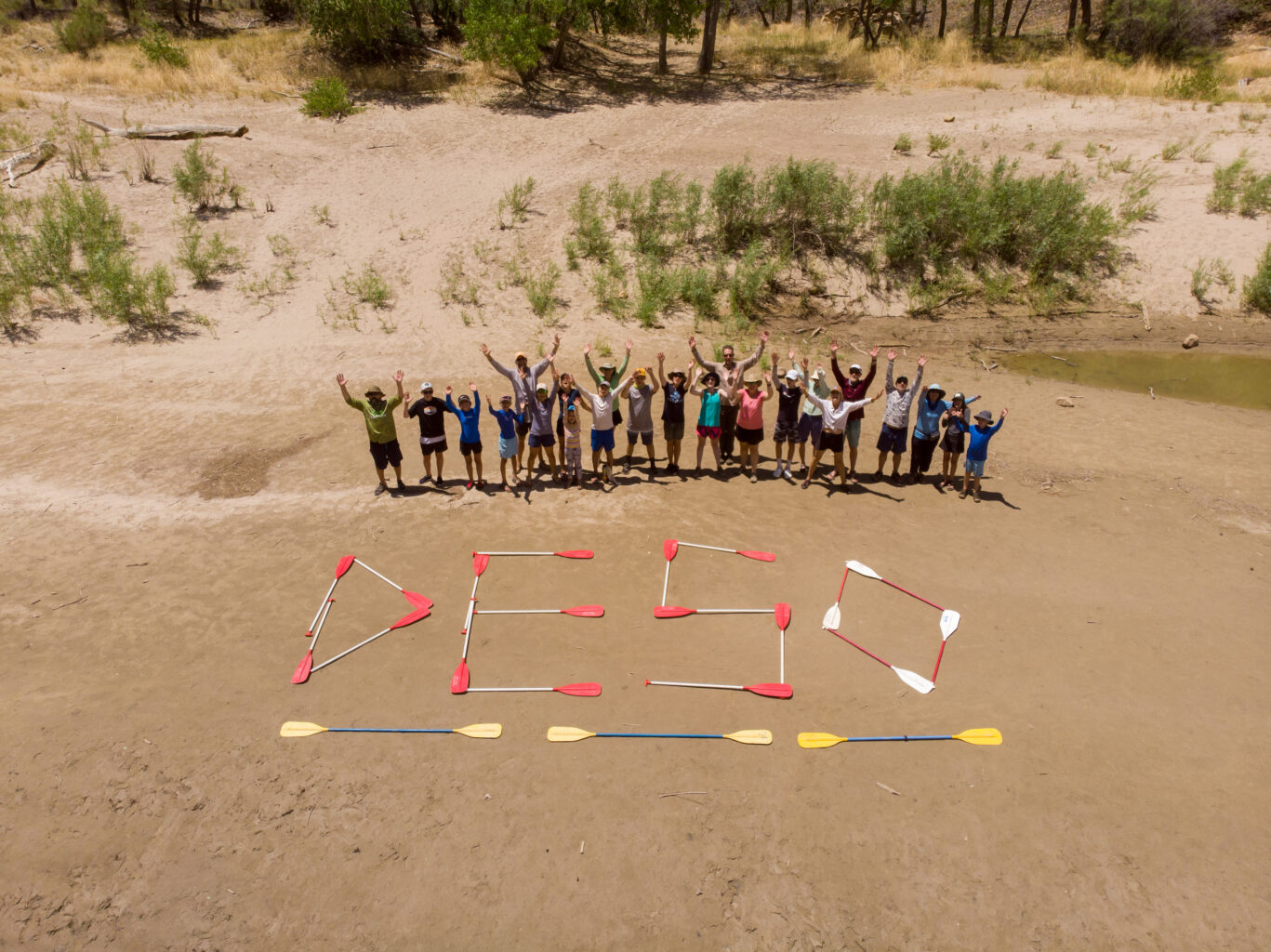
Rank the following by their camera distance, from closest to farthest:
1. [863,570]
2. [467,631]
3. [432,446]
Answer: [467,631], [863,570], [432,446]

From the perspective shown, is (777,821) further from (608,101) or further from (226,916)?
(608,101)

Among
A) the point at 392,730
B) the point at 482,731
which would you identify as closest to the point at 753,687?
the point at 482,731

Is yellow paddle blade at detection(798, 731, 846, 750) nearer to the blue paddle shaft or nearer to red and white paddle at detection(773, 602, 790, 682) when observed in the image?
red and white paddle at detection(773, 602, 790, 682)

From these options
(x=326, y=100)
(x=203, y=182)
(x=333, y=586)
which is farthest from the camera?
(x=326, y=100)

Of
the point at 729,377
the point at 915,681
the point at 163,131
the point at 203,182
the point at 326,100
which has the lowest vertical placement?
the point at 915,681

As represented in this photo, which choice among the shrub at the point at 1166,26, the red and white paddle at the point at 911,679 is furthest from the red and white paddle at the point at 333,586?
the shrub at the point at 1166,26

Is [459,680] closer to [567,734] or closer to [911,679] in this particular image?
[567,734]

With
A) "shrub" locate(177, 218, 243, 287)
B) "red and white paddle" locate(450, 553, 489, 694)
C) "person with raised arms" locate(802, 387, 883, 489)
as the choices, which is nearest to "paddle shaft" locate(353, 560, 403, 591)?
"red and white paddle" locate(450, 553, 489, 694)
